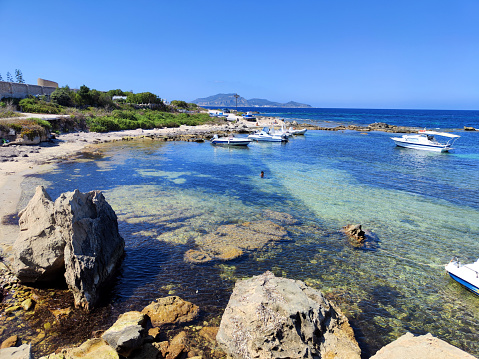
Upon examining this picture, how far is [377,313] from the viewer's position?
8.45m

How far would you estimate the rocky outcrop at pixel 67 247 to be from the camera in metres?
8.27

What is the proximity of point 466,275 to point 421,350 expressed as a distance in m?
6.70

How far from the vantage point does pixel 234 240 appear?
1265 cm

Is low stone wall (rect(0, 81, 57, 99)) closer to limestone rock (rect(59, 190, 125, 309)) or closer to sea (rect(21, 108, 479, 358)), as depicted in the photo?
sea (rect(21, 108, 479, 358))

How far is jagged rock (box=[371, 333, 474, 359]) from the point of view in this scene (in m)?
4.62

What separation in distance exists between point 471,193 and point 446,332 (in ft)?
58.6

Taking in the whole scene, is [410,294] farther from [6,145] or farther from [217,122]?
[217,122]

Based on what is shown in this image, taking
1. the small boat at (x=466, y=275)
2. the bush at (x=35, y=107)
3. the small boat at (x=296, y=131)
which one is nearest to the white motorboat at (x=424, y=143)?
the small boat at (x=296, y=131)

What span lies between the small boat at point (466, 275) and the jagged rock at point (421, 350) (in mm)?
5989

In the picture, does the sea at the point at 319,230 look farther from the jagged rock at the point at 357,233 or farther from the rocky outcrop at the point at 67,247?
the rocky outcrop at the point at 67,247

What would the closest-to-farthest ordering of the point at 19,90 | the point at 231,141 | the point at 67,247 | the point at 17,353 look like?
the point at 17,353
the point at 67,247
the point at 231,141
the point at 19,90

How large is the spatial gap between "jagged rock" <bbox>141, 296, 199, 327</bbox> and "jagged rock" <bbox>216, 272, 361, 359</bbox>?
1.76 meters

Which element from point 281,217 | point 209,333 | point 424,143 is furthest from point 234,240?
point 424,143

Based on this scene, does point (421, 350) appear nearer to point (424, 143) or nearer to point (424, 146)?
point (424, 143)
